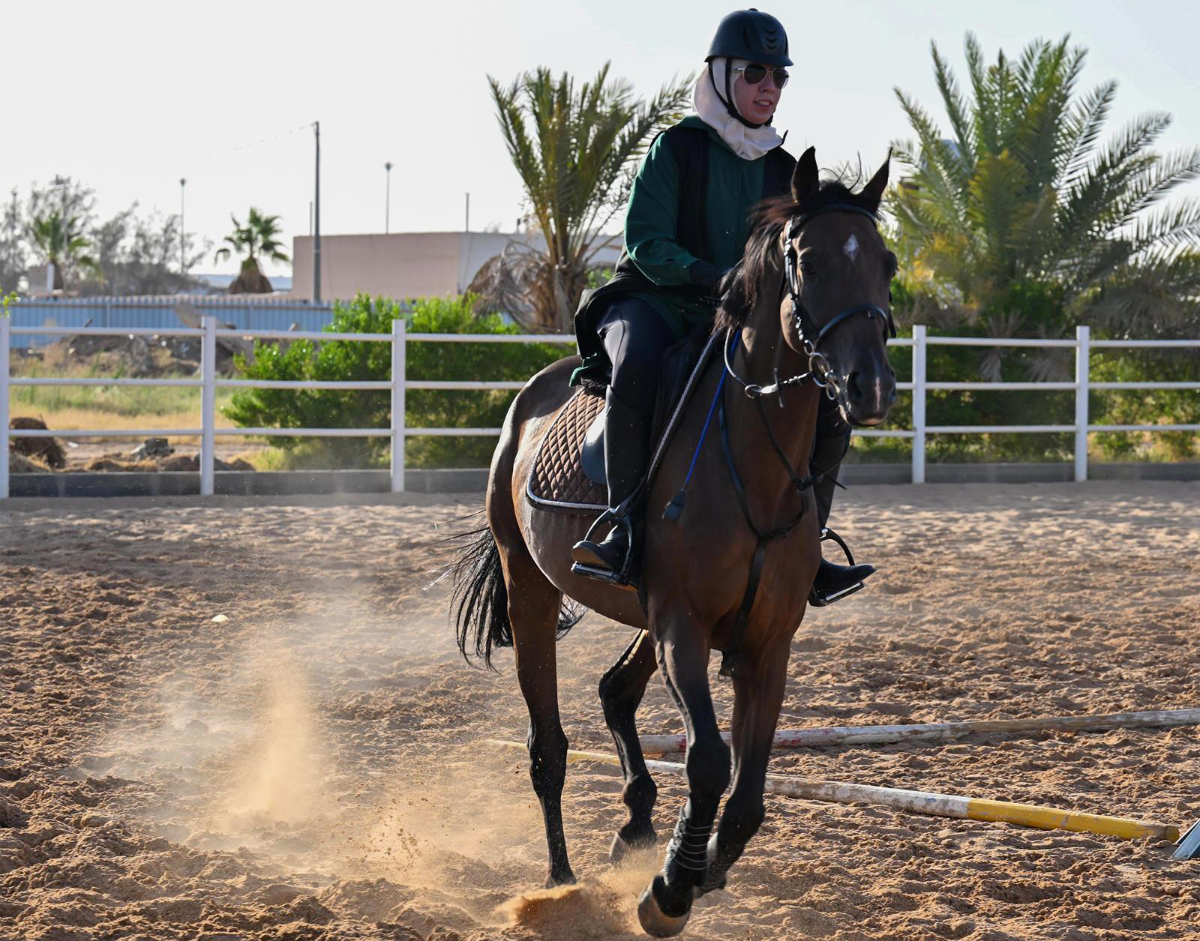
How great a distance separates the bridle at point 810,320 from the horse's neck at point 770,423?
0.05 metres

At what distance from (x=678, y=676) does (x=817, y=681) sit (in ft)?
11.2

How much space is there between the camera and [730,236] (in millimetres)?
4461

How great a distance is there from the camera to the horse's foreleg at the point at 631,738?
446 centimetres

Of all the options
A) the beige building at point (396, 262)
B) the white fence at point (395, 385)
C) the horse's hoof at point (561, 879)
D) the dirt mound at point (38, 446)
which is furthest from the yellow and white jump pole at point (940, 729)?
the beige building at point (396, 262)

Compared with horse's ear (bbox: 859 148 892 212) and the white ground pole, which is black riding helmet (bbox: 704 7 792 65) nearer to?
horse's ear (bbox: 859 148 892 212)

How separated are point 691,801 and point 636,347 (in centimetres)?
140

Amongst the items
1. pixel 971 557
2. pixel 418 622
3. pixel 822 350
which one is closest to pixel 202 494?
pixel 418 622

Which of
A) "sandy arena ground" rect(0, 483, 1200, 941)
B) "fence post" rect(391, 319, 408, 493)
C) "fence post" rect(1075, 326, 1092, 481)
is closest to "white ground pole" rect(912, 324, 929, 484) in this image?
"fence post" rect(1075, 326, 1092, 481)

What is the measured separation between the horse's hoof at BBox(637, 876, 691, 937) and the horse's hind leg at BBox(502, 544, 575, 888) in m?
0.64

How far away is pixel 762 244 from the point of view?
150 inches

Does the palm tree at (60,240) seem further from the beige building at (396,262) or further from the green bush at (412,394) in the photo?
the green bush at (412,394)

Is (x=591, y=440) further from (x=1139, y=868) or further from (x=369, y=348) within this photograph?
(x=369, y=348)

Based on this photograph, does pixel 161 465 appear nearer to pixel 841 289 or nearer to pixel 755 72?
pixel 755 72

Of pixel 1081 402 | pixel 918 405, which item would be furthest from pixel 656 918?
pixel 1081 402
